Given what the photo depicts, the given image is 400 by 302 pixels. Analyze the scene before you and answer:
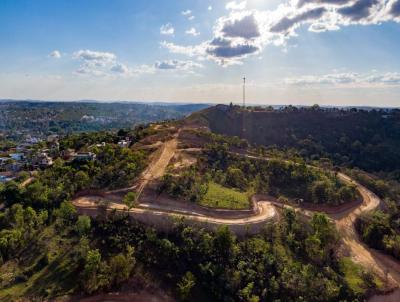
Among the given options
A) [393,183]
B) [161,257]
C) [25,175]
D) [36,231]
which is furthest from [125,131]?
[393,183]

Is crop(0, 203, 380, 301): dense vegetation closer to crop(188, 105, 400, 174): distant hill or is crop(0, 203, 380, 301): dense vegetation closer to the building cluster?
the building cluster

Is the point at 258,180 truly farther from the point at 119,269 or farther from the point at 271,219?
the point at 119,269

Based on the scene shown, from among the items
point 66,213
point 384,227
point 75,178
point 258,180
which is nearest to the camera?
point 66,213

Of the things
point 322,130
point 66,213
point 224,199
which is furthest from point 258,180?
point 322,130

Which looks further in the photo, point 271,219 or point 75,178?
point 75,178

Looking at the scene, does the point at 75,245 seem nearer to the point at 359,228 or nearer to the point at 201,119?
the point at 359,228

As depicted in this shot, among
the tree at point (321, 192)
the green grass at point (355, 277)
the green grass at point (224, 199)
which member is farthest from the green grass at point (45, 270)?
the tree at point (321, 192)
